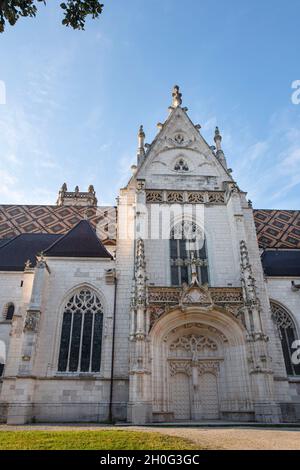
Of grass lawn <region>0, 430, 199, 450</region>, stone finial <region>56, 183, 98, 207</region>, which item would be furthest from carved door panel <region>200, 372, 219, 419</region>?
stone finial <region>56, 183, 98, 207</region>

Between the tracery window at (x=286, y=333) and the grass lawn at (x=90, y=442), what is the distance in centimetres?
1065

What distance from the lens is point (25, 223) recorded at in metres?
22.5

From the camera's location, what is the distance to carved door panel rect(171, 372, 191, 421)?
42.8ft

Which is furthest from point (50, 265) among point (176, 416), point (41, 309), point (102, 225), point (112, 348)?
point (176, 416)

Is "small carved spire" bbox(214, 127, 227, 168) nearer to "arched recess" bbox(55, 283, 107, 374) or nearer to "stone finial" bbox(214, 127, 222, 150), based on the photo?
"stone finial" bbox(214, 127, 222, 150)

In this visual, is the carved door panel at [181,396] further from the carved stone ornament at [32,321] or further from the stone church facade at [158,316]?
the carved stone ornament at [32,321]

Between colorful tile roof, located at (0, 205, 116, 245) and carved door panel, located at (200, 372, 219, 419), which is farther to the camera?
colorful tile roof, located at (0, 205, 116, 245)

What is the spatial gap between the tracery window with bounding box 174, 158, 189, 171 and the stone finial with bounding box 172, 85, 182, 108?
5076 mm

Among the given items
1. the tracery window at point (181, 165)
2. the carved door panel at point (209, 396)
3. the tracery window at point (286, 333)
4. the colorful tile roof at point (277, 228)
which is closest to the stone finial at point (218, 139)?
the tracery window at point (181, 165)

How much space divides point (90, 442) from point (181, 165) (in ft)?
53.7

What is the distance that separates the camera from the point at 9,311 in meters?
16.0

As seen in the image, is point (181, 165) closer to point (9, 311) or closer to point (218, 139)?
point (218, 139)

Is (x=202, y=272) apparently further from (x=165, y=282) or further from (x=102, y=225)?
(x=102, y=225)
